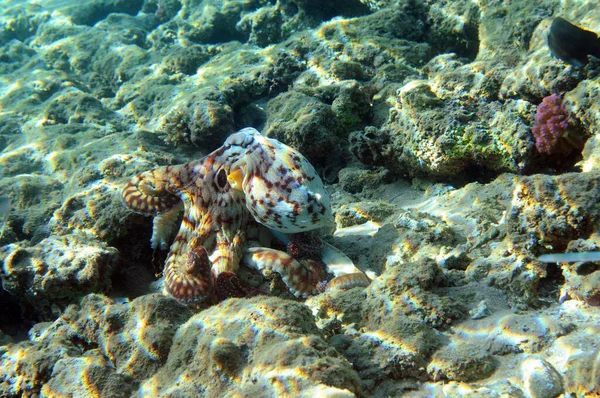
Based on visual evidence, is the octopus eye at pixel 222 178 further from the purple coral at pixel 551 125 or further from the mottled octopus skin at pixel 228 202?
the purple coral at pixel 551 125

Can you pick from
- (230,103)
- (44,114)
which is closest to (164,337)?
(230,103)

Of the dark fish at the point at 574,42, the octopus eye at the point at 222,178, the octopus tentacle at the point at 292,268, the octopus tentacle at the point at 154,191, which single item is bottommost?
the octopus tentacle at the point at 292,268

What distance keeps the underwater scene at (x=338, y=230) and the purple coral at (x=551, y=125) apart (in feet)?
0.07

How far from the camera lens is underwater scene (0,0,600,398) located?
6.17ft

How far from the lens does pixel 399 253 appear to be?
3000 mm

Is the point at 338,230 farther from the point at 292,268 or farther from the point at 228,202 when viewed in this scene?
the point at 228,202

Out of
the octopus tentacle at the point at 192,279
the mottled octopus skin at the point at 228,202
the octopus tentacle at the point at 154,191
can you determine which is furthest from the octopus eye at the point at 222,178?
the octopus tentacle at the point at 192,279

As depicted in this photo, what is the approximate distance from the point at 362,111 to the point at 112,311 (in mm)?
3939

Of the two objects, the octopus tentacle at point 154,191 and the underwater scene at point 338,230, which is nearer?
the underwater scene at point 338,230

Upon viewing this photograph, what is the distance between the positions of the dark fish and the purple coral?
0.35 m

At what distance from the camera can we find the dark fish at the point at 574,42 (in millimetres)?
3230

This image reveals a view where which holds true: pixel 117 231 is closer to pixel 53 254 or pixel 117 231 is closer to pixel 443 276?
pixel 53 254

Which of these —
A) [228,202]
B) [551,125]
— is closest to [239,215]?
[228,202]

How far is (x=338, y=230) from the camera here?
12.4 ft
